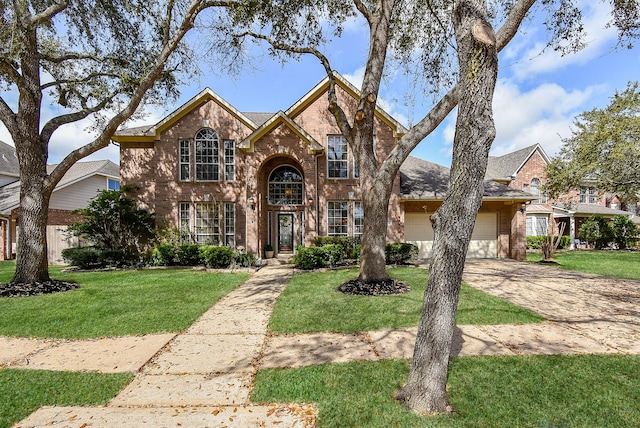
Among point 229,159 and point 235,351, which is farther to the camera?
point 229,159

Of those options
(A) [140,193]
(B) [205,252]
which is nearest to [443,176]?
(B) [205,252]

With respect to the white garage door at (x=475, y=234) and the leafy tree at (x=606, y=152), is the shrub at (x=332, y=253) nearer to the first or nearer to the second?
the white garage door at (x=475, y=234)

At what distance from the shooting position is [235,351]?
452cm

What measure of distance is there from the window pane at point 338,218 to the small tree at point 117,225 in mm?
8305

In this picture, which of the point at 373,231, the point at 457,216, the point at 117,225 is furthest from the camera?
the point at 117,225

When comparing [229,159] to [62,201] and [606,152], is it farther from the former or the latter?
[606,152]

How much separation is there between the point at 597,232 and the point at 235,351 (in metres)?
28.5

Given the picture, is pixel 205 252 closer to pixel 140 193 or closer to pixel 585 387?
pixel 140 193

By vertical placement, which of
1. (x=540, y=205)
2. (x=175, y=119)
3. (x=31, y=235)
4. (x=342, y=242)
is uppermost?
(x=175, y=119)

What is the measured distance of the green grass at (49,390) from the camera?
3.07 metres

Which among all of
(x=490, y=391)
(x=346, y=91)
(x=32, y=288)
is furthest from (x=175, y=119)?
(x=490, y=391)

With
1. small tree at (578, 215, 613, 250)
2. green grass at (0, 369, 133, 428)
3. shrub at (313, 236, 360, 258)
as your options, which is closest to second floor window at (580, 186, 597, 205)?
small tree at (578, 215, 613, 250)

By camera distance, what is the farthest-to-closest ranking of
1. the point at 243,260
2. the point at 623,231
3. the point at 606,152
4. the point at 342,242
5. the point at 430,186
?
the point at 623,231 < the point at 606,152 < the point at 430,186 < the point at 342,242 < the point at 243,260

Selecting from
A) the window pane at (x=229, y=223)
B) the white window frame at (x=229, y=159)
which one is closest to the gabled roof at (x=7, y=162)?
the white window frame at (x=229, y=159)
